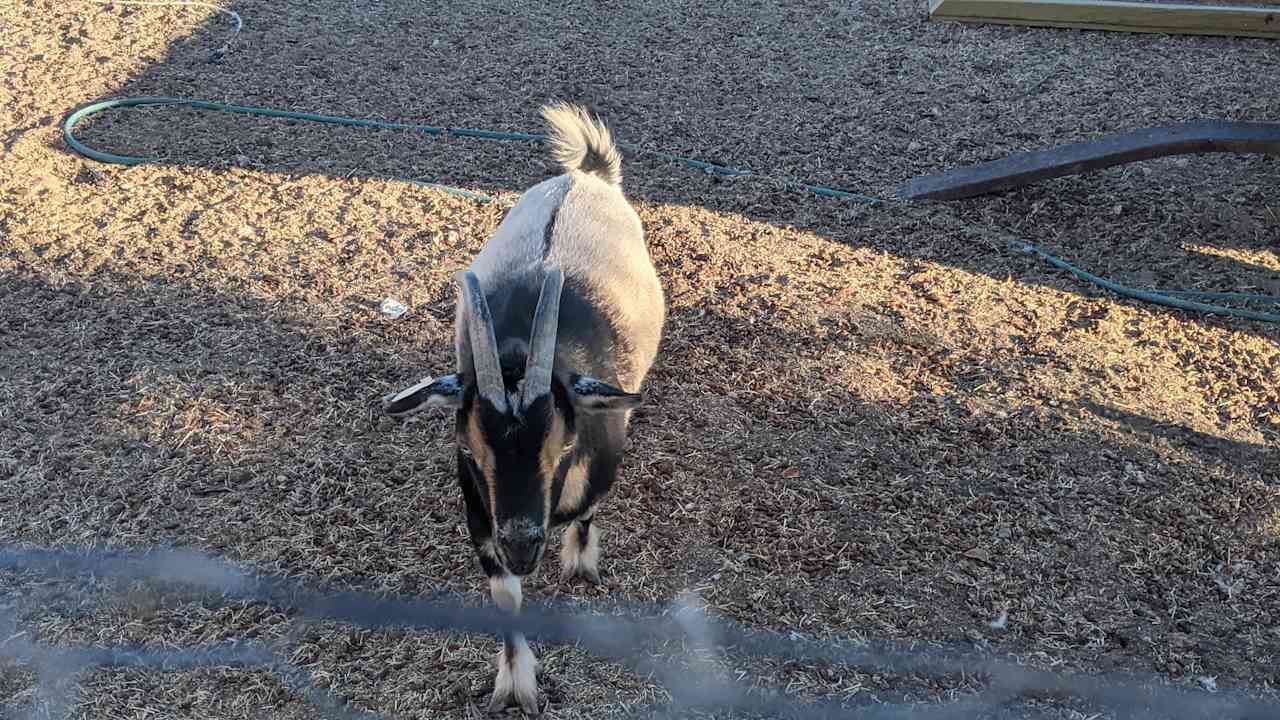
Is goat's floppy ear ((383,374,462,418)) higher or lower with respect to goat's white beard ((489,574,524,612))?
higher

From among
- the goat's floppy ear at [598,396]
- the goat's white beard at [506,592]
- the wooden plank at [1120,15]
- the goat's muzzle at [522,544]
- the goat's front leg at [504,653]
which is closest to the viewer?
the goat's muzzle at [522,544]

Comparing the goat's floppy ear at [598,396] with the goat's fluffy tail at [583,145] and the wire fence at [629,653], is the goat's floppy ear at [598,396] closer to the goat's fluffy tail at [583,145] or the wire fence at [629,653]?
the wire fence at [629,653]

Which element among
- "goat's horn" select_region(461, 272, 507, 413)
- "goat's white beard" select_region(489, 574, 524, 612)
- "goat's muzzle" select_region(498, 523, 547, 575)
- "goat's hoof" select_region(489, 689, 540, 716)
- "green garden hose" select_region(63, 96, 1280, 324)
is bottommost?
"goat's hoof" select_region(489, 689, 540, 716)

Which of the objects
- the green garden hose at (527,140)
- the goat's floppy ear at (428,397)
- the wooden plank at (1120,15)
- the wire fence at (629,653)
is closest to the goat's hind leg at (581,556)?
the wire fence at (629,653)

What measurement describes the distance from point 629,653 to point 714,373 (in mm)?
1725

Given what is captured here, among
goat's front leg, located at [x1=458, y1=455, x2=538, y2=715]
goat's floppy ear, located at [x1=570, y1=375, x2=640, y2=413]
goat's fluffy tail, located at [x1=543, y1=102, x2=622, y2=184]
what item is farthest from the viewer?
goat's fluffy tail, located at [x1=543, y1=102, x2=622, y2=184]

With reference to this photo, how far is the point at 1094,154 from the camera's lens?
621cm

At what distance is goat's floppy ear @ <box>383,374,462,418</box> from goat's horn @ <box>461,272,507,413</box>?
0.41ft

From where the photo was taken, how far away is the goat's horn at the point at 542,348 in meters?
2.89

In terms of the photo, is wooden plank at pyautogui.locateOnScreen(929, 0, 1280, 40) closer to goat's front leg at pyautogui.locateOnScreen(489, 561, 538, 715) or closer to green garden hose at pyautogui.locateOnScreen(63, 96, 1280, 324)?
green garden hose at pyautogui.locateOnScreen(63, 96, 1280, 324)

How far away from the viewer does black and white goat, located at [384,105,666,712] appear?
2.88 m

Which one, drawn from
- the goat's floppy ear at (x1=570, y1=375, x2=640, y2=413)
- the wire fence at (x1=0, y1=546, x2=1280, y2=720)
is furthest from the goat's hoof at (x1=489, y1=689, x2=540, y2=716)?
the goat's floppy ear at (x1=570, y1=375, x2=640, y2=413)

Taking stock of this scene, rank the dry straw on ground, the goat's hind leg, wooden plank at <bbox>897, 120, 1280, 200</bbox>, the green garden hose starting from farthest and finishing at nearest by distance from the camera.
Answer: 1. wooden plank at <bbox>897, 120, 1280, 200</bbox>
2. the green garden hose
3. the goat's hind leg
4. the dry straw on ground

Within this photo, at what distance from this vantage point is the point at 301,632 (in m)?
3.59
